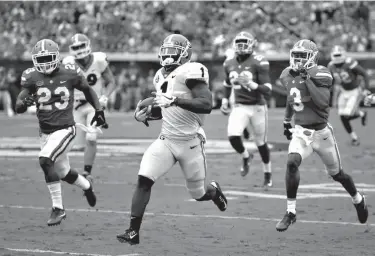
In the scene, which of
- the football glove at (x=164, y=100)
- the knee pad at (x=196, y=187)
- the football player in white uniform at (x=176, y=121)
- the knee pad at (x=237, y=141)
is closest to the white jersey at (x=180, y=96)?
the football player in white uniform at (x=176, y=121)

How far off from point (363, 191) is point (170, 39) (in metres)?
4.14

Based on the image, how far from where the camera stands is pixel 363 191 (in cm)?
950

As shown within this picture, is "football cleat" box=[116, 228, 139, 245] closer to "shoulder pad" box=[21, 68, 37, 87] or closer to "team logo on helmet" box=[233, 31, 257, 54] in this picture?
"shoulder pad" box=[21, 68, 37, 87]

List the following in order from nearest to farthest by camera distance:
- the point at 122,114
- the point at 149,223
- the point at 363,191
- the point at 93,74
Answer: the point at 149,223
the point at 363,191
the point at 93,74
the point at 122,114

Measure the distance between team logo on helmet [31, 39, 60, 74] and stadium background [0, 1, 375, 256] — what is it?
1.44 metres

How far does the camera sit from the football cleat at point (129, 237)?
589cm

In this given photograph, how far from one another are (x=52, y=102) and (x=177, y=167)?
465cm

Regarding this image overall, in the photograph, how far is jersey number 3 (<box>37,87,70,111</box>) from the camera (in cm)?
763

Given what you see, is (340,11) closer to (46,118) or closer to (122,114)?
(122,114)

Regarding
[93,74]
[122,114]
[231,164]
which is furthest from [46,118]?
[122,114]

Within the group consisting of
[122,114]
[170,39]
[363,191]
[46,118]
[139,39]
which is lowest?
[122,114]

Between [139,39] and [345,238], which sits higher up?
[345,238]

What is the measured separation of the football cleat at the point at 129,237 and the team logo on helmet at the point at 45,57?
2265 mm

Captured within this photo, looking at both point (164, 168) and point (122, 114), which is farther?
point (122, 114)
